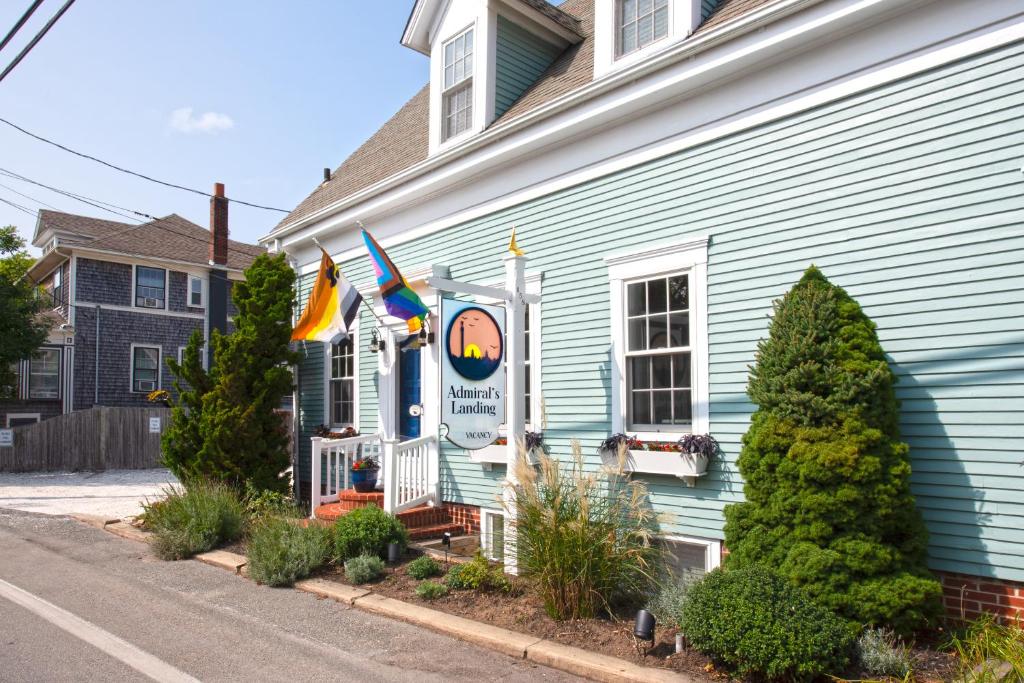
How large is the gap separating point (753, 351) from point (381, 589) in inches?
165

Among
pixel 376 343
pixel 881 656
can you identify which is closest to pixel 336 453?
pixel 376 343

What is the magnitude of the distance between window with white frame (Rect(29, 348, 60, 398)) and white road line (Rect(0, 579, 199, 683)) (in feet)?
70.0

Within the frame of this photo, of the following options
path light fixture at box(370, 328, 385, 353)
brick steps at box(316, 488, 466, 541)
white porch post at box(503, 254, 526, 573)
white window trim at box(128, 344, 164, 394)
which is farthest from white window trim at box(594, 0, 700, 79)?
white window trim at box(128, 344, 164, 394)

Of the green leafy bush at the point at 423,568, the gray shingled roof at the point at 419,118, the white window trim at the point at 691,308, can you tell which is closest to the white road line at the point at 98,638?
the green leafy bush at the point at 423,568

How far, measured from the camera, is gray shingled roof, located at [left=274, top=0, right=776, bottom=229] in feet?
30.0

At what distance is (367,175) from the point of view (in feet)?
41.5

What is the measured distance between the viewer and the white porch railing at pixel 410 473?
367 inches

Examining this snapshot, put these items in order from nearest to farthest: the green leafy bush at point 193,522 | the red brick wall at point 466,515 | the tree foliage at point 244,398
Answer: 1. the green leafy bush at point 193,522
2. the red brick wall at point 466,515
3. the tree foliage at point 244,398

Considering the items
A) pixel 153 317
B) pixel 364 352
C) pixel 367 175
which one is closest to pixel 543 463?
pixel 364 352

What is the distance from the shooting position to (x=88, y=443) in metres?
21.8

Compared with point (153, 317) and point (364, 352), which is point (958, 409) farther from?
point (153, 317)

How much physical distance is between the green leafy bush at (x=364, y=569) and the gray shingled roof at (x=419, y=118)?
5386mm

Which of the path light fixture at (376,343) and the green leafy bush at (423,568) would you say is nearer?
the green leafy bush at (423,568)

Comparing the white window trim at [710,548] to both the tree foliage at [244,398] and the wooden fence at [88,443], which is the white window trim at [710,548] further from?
the wooden fence at [88,443]
